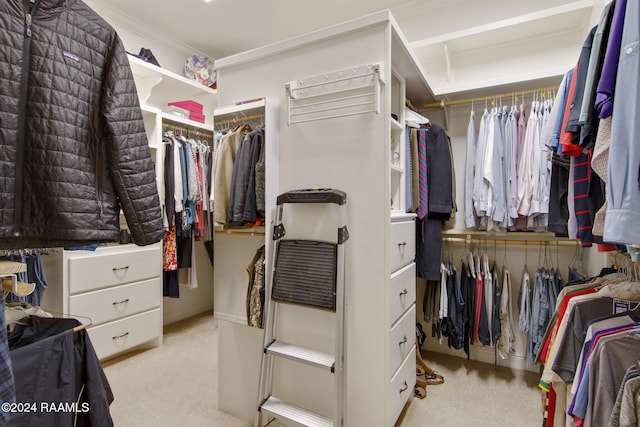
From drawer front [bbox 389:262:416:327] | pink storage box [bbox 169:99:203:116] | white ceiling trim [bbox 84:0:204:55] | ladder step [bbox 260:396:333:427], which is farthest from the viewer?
pink storage box [bbox 169:99:203:116]

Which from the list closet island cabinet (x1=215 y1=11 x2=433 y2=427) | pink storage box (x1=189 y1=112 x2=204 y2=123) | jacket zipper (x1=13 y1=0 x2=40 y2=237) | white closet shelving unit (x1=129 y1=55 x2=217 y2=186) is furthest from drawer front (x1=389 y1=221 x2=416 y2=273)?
pink storage box (x1=189 y1=112 x2=204 y2=123)

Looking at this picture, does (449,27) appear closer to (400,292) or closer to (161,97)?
(400,292)

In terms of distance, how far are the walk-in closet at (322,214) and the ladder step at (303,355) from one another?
0.06ft

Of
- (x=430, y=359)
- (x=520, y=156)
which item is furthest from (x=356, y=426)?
(x=520, y=156)

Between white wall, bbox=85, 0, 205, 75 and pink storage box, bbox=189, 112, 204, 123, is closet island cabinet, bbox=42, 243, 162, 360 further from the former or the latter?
white wall, bbox=85, 0, 205, 75

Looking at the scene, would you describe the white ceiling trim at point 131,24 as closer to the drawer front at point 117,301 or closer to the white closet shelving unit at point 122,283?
the white closet shelving unit at point 122,283

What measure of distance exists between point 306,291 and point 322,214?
373 mm

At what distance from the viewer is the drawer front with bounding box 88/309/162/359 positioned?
7.75 ft

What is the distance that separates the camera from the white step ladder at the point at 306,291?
1.46 m

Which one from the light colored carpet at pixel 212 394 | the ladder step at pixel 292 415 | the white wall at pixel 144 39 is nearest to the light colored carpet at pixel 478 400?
the light colored carpet at pixel 212 394

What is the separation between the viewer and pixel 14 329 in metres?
1.12

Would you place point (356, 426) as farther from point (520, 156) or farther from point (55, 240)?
point (520, 156)

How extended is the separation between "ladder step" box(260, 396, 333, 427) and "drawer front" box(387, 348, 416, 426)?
0.32 metres

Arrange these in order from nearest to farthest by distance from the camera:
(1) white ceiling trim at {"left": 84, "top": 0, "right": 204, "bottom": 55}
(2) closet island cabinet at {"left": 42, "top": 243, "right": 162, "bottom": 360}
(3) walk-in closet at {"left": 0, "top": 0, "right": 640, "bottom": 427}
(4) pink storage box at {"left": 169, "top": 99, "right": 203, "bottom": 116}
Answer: (3) walk-in closet at {"left": 0, "top": 0, "right": 640, "bottom": 427} → (2) closet island cabinet at {"left": 42, "top": 243, "right": 162, "bottom": 360} → (1) white ceiling trim at {"left": 84, "top": 0, "right": 204, "bottom": 55} → (4) pink storage box at {"left": 169, "top": 99, "right": 203, "bottom": 116}
